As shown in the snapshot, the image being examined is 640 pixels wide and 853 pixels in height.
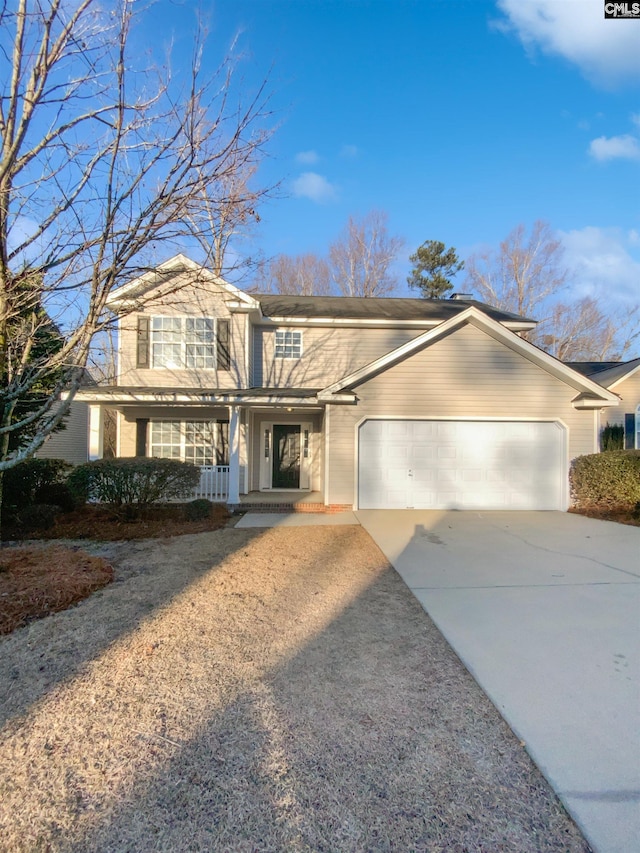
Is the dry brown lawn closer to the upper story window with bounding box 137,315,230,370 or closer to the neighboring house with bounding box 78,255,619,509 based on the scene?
the neighboring house with bounding box 78,255,619,509

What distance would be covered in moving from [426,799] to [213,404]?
918 centimetres

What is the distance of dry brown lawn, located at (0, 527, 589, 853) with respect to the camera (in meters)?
1.82

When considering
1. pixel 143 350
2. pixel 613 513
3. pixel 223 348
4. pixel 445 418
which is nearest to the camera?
pixel 613 513

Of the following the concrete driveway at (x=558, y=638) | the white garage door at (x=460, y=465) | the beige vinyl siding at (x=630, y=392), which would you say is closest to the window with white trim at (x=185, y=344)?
the white garage door at (x=460, y=465)

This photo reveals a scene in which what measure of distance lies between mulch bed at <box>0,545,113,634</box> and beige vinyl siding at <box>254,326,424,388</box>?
785cm

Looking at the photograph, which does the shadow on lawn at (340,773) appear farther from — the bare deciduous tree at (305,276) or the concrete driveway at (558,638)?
the bare deciduous tree at (305,276)

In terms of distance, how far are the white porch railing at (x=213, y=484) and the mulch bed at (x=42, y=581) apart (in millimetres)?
4954

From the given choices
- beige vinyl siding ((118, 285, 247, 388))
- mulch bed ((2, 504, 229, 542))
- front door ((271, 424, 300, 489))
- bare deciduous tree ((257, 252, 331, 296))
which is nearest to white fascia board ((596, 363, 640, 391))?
front door ((271, 424, 300, 489))

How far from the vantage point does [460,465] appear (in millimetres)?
10109

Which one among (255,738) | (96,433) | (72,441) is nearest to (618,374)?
(96,433)

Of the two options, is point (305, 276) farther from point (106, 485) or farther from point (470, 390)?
point (106, 485)

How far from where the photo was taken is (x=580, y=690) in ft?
9.39

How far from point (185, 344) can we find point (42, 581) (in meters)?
8.20

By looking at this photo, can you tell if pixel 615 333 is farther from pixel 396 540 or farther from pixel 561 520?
pixel 396 540
